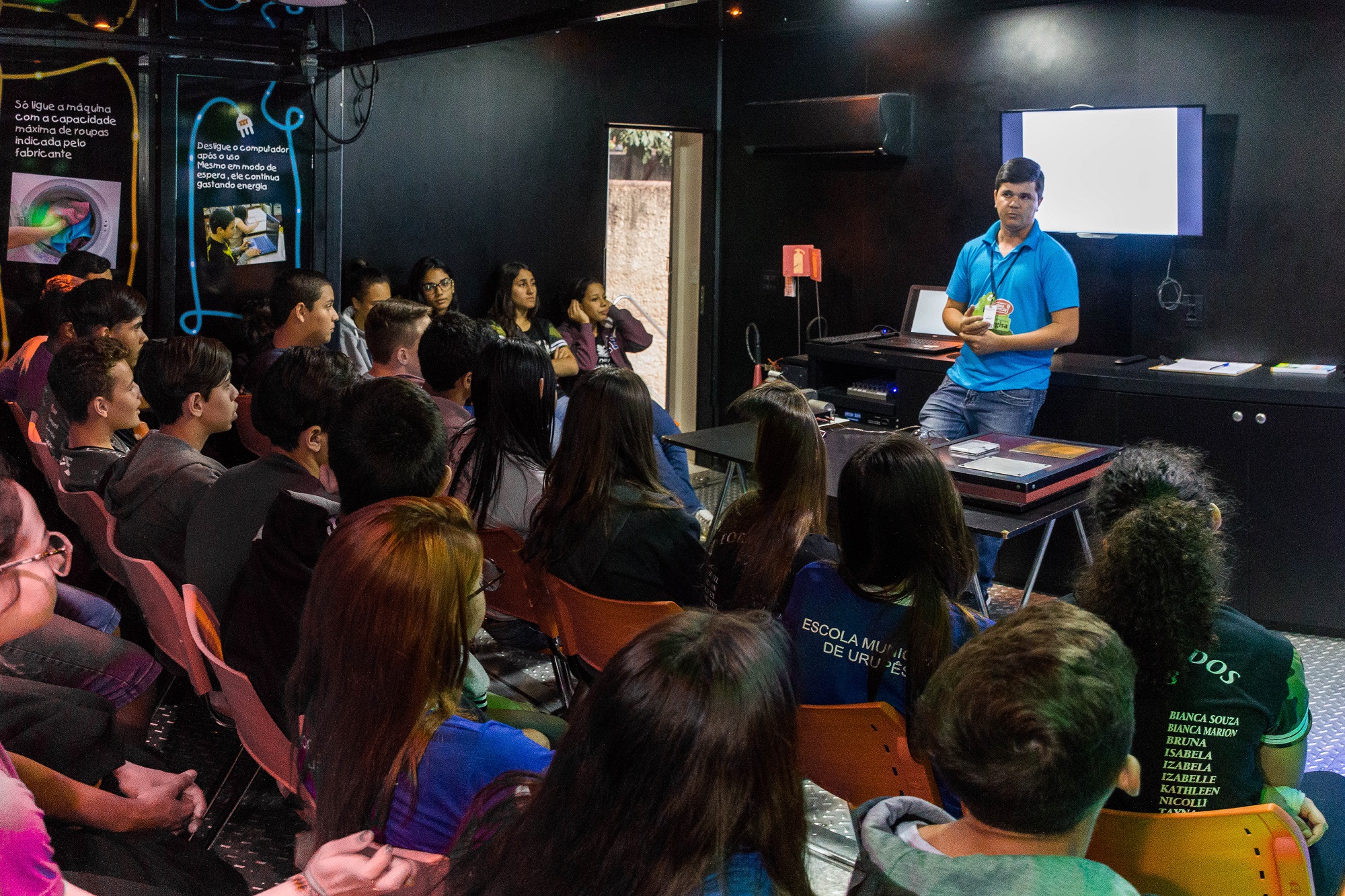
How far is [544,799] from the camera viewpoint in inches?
47.3

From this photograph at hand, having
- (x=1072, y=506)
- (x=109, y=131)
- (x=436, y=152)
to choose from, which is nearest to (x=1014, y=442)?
(x=1072, y=506)

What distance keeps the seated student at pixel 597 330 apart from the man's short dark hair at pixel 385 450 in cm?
382

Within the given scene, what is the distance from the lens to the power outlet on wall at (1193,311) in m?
5.29

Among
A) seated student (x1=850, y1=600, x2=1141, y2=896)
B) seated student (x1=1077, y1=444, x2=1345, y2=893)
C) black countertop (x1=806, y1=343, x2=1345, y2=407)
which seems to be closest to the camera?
seated student (x1=850, y1=600, x2=1141, y2=896)

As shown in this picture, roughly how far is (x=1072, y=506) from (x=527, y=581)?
5.35ft

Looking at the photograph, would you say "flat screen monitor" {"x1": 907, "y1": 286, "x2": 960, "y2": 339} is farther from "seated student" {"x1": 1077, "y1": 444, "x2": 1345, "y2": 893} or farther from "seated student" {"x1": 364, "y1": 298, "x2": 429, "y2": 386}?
"seated student" {"x1": 1077, "y1": 444, "x2": 1345, "y2": 893}

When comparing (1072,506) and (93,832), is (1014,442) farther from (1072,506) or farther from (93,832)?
(93,832)

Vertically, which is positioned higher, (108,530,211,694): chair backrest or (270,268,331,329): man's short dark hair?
(270,268,331,329): man's short dark hair

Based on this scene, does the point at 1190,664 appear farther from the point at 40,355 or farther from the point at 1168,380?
the point at 40,355

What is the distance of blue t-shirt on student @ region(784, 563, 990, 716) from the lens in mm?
2131

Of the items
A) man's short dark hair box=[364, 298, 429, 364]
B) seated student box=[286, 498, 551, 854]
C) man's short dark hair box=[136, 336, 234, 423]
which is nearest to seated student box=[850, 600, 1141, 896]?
seated student box=[286, 498, 551, 854]

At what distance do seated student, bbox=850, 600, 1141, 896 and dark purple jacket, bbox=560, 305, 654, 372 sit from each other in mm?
5222

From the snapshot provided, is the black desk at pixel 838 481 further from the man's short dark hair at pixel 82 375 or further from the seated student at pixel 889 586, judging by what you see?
the man's short dark hair at pixel 82 375

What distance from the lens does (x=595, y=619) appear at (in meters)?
2.73
